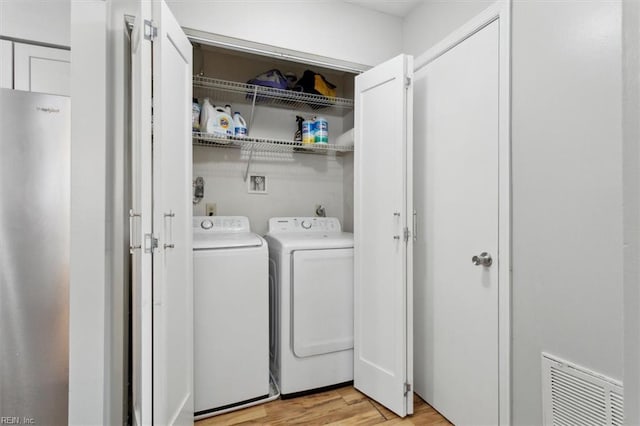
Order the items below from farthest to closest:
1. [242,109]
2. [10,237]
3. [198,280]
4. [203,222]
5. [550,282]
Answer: [242,109] → [203,222] → [198,280] → [10,237] → [550,282]

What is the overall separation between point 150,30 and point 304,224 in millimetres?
1612

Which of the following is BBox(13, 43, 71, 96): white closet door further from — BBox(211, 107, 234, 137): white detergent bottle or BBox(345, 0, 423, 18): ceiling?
BBox(345, 0, 423, 18): ceiling

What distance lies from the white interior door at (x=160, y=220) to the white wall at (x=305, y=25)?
296 millimetres

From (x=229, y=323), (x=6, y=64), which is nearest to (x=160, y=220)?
(x=229, y=323)

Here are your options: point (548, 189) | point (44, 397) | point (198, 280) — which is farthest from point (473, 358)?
point (44, 397)

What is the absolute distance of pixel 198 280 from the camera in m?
1.71

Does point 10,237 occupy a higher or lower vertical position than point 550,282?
higher

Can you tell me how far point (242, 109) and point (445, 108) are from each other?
5.13 ft

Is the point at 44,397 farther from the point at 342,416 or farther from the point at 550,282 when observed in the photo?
the point at 550,282

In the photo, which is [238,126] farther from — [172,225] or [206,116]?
[172,225]

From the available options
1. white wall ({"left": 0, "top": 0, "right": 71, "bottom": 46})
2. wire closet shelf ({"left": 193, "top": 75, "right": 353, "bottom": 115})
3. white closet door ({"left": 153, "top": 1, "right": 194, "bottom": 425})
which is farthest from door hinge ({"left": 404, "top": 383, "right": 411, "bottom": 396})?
white wall ({"left": 0, "top": 0, "right": 71, "bottom": 46})

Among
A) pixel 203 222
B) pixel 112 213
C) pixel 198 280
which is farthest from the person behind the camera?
pixel 203 222

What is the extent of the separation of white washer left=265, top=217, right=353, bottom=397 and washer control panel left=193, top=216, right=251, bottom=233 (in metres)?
0.32

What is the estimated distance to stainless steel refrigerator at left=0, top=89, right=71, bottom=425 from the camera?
53.4 inches
